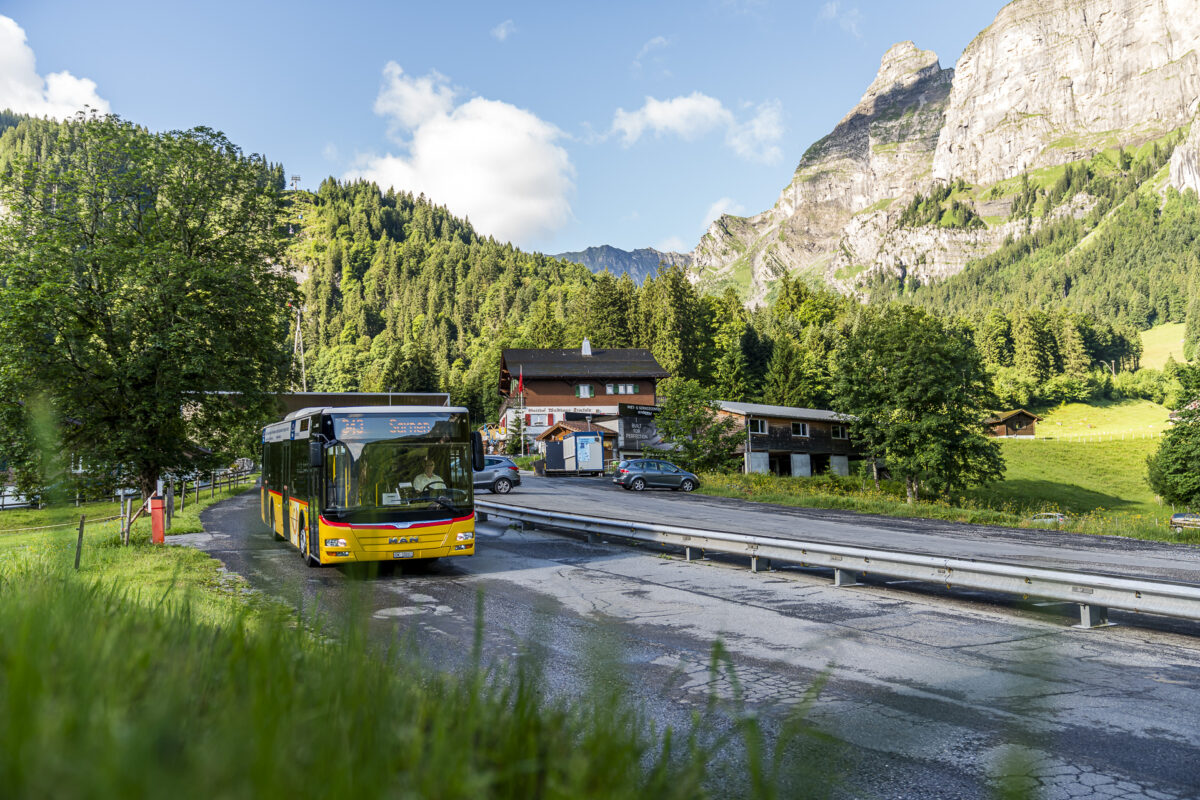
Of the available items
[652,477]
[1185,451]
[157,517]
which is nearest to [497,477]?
[652,477]

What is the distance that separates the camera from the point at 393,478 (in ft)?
46.3

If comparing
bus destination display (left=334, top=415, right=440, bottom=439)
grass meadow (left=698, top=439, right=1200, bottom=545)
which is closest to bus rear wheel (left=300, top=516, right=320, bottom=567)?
bus destination display (left=334, top=415, right=440, bottom=439)

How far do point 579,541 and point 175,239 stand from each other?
14.0 meters

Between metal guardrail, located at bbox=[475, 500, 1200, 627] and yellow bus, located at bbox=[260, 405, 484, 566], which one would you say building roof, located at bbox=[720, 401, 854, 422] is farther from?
yellow bus, located at bbox=[260, 405, 484, 566]

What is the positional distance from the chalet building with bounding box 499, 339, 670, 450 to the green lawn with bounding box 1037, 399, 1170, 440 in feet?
178

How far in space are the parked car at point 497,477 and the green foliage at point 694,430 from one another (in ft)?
48.1

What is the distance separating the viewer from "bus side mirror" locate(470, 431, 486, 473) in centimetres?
1488

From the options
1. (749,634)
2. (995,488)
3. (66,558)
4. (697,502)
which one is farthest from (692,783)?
(995,488)

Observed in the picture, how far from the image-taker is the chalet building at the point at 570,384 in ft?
280

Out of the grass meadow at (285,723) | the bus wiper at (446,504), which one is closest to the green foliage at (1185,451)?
the bus wiper at (446,504)

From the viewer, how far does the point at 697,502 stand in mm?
31859

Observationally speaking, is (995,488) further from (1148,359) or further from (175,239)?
(1148,359)

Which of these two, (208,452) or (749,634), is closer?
(749,634)

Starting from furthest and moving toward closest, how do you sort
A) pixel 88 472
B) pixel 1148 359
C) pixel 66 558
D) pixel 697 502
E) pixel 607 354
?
pixel 1148 359, pixel 607 354, pixel 697 502, pixel 88 472, pixel 66 558
